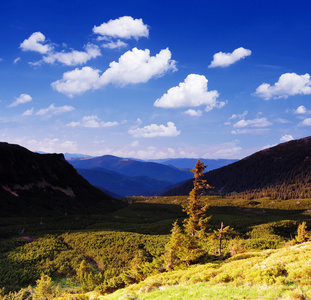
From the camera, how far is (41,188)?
102188mm

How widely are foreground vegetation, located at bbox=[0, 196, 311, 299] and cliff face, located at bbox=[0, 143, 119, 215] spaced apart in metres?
13.4

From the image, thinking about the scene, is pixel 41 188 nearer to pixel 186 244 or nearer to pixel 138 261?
pixel 138 261

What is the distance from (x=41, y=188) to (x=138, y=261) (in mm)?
81752

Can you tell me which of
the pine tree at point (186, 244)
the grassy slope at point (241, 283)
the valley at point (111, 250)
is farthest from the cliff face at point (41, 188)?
the grassy slope at point (241, 283)

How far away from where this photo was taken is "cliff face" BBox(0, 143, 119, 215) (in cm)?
8796

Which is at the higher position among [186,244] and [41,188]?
[41,188]

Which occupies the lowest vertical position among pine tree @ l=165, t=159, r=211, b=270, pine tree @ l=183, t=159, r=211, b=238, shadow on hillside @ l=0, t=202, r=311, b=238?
shadow on hillside @ l=0, t=202, r=311, b=238

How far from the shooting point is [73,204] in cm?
10281

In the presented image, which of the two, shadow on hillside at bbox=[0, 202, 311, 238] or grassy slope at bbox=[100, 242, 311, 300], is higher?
grassy slope at bbox=[100, 242, 311, 300]

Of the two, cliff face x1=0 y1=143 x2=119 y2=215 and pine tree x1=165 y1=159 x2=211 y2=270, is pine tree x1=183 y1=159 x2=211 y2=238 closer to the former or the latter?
pine tree x1=165 y1=159 x2=211 y2=270

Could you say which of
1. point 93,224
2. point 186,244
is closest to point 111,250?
point 186,244

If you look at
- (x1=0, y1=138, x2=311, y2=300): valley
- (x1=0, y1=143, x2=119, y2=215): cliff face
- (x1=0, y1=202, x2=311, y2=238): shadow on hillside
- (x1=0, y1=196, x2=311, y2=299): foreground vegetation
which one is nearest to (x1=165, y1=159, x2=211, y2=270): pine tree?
(x1=0, y1=138, x2=311, y2=300): valley

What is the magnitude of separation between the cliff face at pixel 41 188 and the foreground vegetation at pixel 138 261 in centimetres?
1337

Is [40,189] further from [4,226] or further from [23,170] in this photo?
[4,226]
